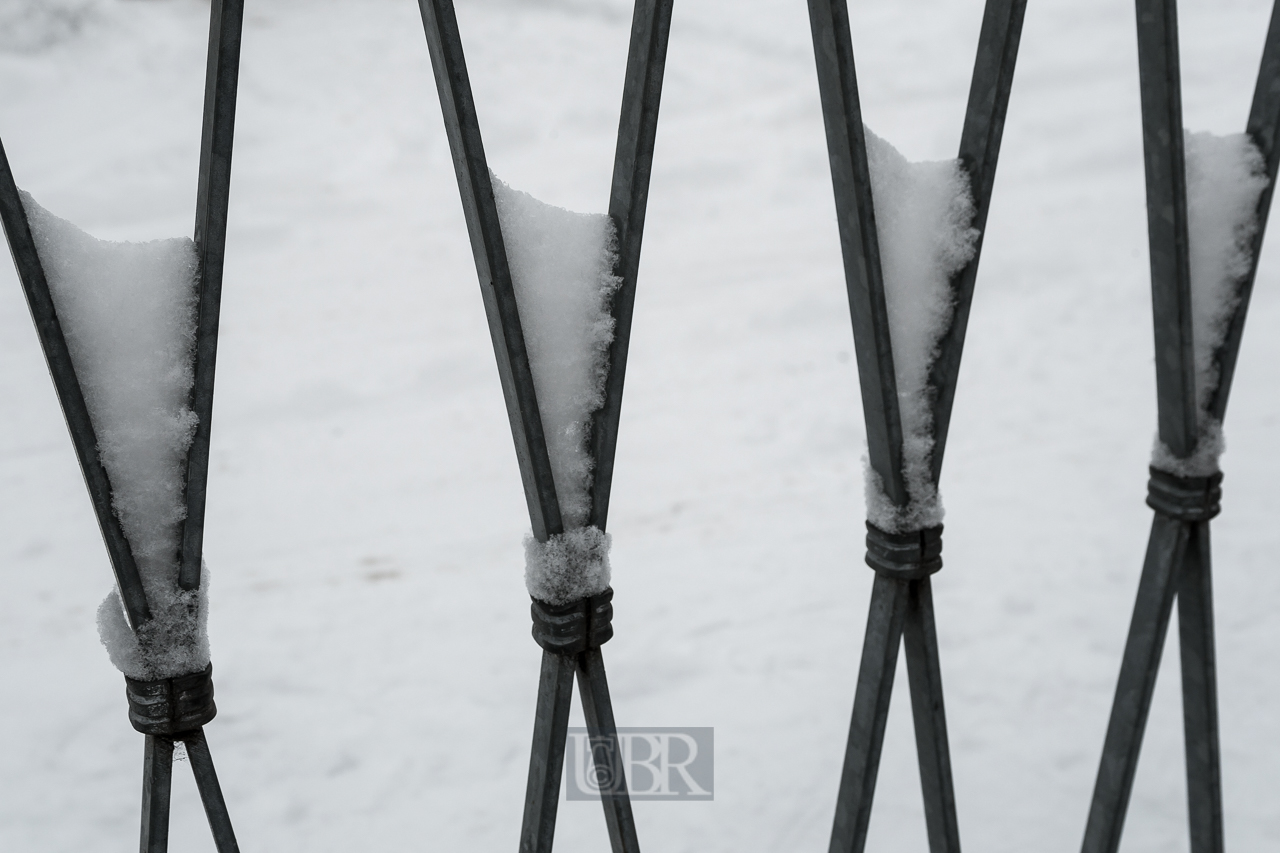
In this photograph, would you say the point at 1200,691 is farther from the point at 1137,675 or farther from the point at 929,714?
the point at 929,714

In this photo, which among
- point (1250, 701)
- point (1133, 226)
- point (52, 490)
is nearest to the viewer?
point (1250, 701)

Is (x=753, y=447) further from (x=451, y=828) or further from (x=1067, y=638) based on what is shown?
(x=451, y=828)

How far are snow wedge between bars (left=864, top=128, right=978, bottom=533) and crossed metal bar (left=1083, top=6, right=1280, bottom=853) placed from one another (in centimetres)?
17

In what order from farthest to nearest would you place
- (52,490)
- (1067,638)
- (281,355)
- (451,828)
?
(281,355), (52,490), (1067,638), (451,828)

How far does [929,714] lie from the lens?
0.84 meters

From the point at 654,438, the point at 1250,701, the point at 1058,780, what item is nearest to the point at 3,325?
the point at 654,438

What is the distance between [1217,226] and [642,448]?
1732 millimetres

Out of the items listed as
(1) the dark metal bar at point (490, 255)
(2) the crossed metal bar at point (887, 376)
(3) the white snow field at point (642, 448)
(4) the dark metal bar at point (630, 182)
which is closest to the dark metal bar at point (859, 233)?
(2) the crossed metal bar at point (887, 376)

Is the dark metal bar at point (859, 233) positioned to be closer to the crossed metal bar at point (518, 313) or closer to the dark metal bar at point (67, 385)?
the crossed metal bar at point (518, 313)

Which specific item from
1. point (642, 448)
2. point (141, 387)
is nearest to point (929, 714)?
point (141, 387)

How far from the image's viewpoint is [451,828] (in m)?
1.56

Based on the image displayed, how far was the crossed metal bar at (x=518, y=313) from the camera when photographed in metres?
0.62

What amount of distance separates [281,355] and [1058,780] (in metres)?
2.12

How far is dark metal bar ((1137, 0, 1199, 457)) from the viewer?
2.45ft
